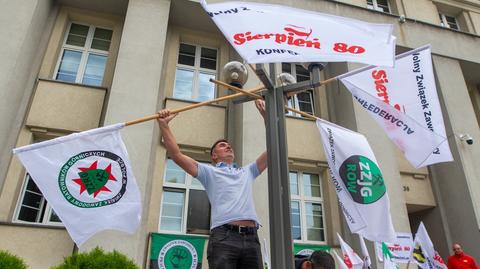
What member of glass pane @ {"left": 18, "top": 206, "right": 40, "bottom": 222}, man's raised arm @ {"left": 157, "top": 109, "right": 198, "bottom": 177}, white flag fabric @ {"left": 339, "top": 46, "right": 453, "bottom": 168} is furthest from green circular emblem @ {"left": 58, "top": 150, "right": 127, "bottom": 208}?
glass pane @ {"left": 18, "top": 206, "right": 40, "bottom": 222}

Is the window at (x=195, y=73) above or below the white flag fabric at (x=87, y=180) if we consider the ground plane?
above

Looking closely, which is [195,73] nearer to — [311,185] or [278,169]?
[311,185]

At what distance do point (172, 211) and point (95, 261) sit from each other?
423 centimetres

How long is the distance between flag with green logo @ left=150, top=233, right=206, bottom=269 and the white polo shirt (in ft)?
15.2

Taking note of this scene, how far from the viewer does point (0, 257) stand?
12.2 feet

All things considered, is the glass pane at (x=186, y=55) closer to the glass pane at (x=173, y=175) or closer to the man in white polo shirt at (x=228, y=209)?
the glass pane at (x=173, y=175)

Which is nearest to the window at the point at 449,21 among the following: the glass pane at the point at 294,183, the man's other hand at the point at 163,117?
the glass pane at the point at 294,183

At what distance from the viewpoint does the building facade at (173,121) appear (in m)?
7.47

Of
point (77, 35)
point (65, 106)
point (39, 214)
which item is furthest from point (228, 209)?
point (77, 35)

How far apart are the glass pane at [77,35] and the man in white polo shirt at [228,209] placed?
7690 mm

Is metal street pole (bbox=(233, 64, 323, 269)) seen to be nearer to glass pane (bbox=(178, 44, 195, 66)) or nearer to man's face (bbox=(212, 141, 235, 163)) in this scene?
man's face (bbox=(212, 141, 235, 163))

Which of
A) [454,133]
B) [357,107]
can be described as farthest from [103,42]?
[454,133]

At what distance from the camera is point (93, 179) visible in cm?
342

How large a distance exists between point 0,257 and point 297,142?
23.0 feet
